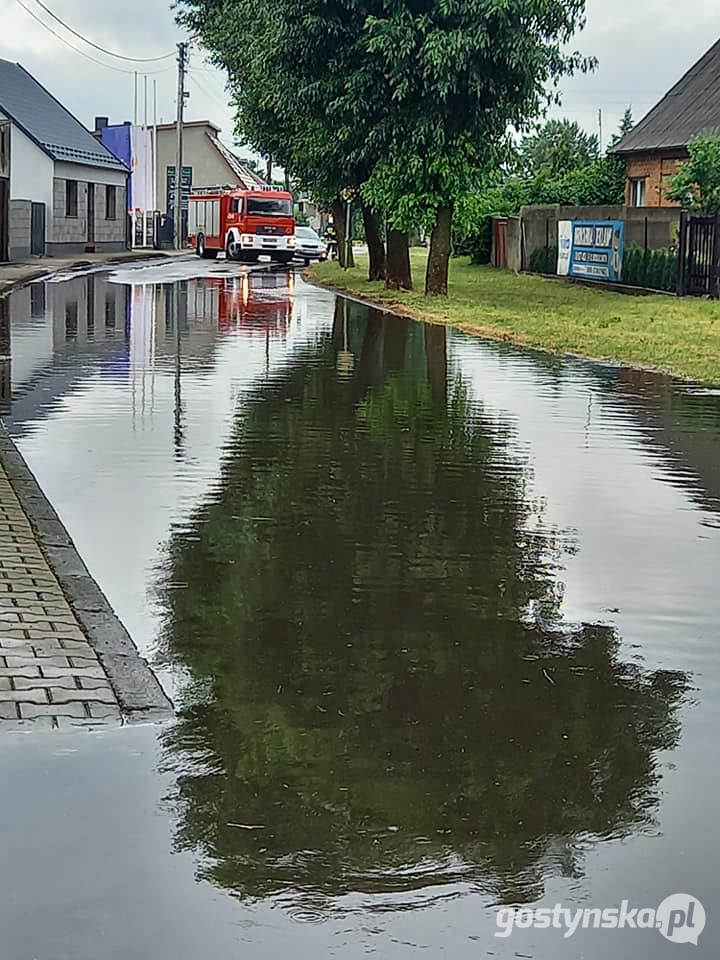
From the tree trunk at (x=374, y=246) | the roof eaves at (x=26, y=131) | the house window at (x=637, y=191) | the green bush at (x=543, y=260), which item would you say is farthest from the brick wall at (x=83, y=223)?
the house window at (x=637, y=191)

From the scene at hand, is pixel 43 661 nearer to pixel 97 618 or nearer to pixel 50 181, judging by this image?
pixel 97 618

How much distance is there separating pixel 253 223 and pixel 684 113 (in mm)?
17943

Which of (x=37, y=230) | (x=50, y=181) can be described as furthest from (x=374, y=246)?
(x=50, y=181)

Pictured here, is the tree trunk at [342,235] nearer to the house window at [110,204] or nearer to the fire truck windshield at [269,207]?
the fire truck windshield at [269,207]

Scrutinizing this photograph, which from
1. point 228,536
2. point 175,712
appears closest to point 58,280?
point 228,536

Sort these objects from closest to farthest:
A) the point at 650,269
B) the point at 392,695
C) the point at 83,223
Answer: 1. the point at 392,695
2. the point at 650,269
3. the point at 83,223

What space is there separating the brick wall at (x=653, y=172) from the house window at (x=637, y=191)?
135 millimetres

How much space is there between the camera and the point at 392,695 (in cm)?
612

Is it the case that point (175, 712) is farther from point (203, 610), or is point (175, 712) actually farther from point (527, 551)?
point (527, 551)

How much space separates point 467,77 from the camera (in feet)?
102

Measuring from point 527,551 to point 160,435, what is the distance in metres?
4.89

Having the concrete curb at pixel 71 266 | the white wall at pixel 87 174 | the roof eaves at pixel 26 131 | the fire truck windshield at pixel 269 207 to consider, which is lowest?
the concrete curb at pixel 71 266

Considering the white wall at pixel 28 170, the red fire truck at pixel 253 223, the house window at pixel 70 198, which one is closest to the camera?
the white wall at pixel 28 170

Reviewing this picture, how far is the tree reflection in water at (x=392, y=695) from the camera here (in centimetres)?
467
